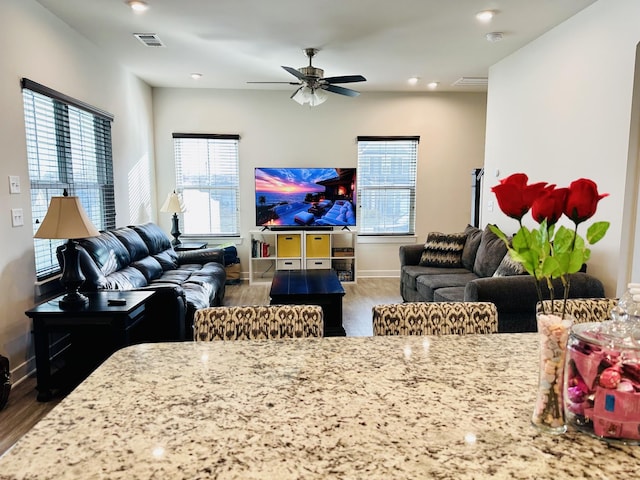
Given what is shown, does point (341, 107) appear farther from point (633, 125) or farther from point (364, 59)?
point (633, 125)

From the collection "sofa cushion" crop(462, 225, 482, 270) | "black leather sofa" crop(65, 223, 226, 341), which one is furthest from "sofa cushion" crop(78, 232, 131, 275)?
"sofa cushion" crop(462, 225, 482, 270)

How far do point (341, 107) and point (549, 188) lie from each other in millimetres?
5667

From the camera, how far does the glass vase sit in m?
0.86

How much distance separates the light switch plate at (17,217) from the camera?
2.96m

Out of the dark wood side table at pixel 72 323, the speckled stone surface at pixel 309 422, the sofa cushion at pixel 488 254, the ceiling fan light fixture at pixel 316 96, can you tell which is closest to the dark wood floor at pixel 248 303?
the dark wood side table at pixel 72 323

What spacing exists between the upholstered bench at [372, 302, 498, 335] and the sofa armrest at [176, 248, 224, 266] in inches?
152

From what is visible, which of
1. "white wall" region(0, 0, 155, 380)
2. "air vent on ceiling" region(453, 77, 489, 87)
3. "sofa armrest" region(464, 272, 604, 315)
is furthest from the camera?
"air vent on ceiling" region(453, 77, 489, 87)

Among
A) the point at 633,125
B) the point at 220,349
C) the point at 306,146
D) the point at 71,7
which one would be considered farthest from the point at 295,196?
the point at 220,349

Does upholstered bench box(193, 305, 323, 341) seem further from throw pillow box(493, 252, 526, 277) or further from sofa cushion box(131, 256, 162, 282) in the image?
sofa cushion box(131, 256, 162, 282)

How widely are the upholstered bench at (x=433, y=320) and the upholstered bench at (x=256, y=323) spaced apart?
10.2 inches

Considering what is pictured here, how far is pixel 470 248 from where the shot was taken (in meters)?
4.71

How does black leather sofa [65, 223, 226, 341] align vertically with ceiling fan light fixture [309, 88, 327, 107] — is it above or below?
below

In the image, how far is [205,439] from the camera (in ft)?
2.89

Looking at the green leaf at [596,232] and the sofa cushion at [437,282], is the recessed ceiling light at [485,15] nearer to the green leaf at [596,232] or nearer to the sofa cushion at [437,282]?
the sofa cushion at [437,282]
